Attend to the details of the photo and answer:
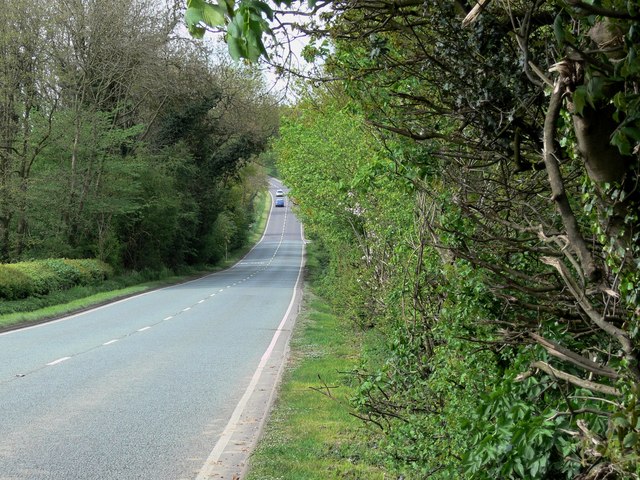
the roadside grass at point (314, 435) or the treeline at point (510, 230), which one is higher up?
the treeline at point (510, 230)

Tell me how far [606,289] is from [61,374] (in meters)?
11.1

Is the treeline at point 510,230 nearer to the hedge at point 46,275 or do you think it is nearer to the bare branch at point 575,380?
the bare branch at point 575,380

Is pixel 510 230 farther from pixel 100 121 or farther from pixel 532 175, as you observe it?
pixel 100 121

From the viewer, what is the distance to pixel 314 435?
27.9 ft

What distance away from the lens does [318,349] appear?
1630 cm

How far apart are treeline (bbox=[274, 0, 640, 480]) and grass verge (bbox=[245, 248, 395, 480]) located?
2.27 ft

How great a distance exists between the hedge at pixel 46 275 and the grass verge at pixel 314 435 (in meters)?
16.1

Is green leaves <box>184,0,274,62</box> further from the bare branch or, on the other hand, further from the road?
the road

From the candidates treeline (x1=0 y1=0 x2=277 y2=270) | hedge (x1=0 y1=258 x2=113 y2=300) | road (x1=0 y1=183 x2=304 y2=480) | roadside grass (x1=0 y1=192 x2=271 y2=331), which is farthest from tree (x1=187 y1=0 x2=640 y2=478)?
treeline (x1=0 y1=0 x2=277 y2=270)

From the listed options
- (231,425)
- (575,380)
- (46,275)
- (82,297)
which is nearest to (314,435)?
(231,425)

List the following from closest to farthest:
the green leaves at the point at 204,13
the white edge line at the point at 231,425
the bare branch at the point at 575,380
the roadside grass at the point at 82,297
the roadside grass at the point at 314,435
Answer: the green leaves at the point at 204,13 < the bare branch at the point at 575,380 < the roadside grass at the point at 314,435 < the white edge line at the point at 231,425 < the roadside grass at the point at 82,297

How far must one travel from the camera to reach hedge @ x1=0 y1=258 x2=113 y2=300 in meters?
27.2

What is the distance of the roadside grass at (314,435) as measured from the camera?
274 inches

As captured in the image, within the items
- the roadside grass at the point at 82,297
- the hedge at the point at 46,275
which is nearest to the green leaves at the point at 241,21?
the roadside grass at the point at 82,297
